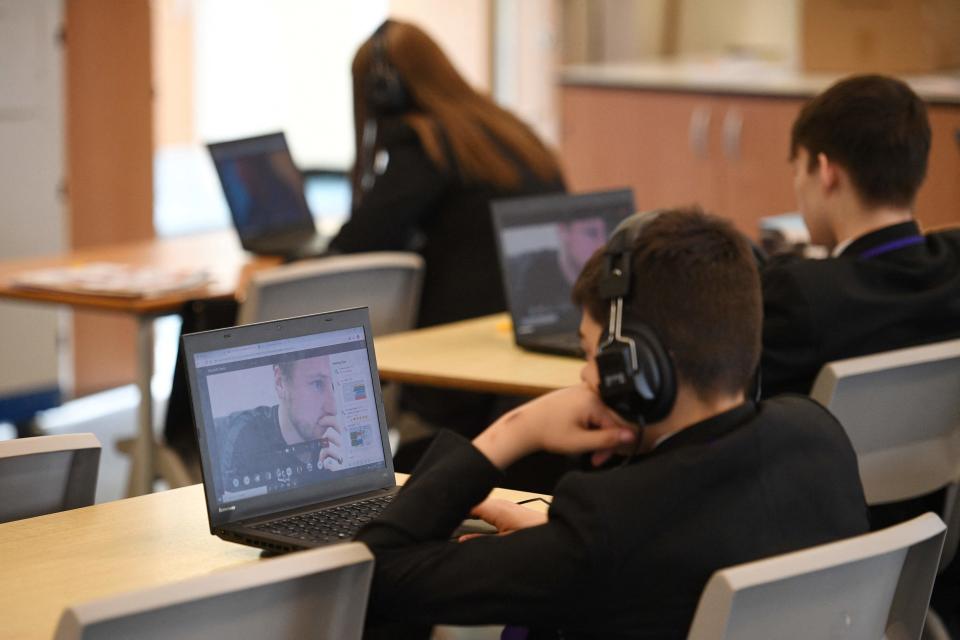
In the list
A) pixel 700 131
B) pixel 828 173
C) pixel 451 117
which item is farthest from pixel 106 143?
pixel 828 173

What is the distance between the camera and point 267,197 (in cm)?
398

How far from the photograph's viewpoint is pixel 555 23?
7254 millimetres

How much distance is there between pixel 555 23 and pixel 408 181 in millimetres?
3844

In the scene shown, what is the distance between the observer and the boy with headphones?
140cm

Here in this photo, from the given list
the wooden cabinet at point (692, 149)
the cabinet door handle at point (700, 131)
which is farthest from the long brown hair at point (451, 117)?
the cabinet door handle at point (700, 131)

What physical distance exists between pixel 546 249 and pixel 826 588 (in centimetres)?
165

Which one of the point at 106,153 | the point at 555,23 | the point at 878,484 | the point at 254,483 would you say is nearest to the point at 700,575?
the point at 254,483

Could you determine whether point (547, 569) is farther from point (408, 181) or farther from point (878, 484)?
point (408, 181)

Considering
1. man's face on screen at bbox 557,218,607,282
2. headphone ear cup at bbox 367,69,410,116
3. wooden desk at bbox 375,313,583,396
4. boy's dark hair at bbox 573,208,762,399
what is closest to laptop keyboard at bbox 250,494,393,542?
boy's dark hair at bbox 573,208,762,399

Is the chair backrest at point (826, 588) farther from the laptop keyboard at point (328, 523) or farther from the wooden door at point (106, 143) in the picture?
the wooden door at point (106, 143)

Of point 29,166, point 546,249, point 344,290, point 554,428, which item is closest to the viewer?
point 554,428

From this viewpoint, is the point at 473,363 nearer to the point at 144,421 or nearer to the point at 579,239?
the point at 579,239

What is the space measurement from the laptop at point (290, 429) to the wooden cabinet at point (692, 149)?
399 centimetres

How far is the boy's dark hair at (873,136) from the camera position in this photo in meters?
2.57
